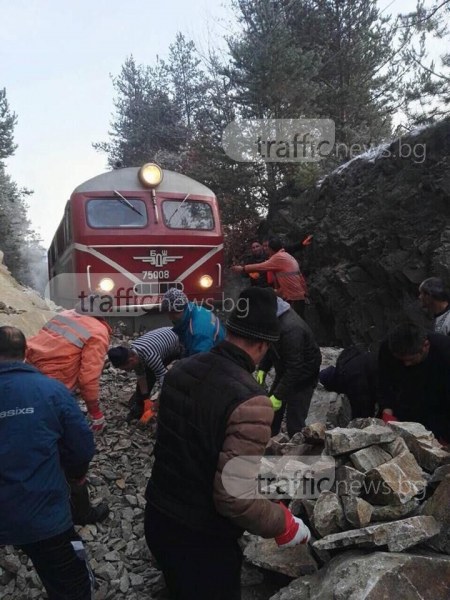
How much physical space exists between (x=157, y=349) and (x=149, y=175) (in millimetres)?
4185

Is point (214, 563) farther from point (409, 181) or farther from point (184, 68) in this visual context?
point (184, 68)

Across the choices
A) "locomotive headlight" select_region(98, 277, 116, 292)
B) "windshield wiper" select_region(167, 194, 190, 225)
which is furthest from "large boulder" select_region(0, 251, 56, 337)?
"windshield wiper" select_region(167, 194, 190, 225)

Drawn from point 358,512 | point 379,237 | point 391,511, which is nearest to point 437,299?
point 391,511

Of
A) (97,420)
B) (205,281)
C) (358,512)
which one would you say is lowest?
(97,420)

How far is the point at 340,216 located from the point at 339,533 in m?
8.15

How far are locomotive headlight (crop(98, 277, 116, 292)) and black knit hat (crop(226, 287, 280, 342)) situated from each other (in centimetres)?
554

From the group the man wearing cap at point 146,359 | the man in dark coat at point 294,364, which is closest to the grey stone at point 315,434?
the man in dark coat at point 294,364

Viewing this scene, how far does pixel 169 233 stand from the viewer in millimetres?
7789

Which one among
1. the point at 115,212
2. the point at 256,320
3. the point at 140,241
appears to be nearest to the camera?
the point at 256,320

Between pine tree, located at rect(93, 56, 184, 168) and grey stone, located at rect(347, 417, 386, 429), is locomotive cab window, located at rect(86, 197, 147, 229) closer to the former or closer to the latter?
grey stone, located at rect(347, 417, 386, 429)

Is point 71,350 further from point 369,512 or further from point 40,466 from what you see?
point 369,512

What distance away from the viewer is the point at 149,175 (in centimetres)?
775

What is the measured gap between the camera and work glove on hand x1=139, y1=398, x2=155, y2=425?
480 cm

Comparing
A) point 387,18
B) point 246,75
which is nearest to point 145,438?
point 387,18
